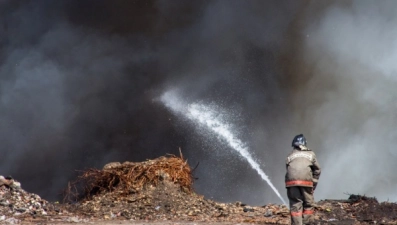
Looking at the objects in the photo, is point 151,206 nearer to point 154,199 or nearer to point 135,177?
point 154,199

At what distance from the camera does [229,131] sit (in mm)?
18531

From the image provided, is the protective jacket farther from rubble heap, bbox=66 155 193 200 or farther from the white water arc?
the white water arc

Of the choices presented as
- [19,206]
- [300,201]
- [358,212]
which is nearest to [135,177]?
[19,206]

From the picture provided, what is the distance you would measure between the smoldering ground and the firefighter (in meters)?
7.07

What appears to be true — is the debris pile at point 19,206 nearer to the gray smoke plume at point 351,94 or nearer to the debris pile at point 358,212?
the debris pile at point 358,212

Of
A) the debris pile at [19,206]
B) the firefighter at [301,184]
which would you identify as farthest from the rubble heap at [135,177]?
the firefighter at [301,184]

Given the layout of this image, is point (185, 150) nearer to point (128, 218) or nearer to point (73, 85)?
point (73, 85)

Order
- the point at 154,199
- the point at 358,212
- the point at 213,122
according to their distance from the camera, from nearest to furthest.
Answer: the point at 358,212
the point at 154,199
the point at 213,122

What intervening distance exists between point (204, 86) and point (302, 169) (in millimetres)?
8637

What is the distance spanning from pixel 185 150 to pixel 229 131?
1.37 m

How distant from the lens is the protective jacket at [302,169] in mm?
10680

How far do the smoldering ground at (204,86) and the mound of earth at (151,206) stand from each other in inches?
164

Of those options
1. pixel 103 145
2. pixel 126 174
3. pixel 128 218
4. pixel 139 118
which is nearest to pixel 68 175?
pixel 103 145

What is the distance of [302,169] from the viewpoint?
35.1ft
